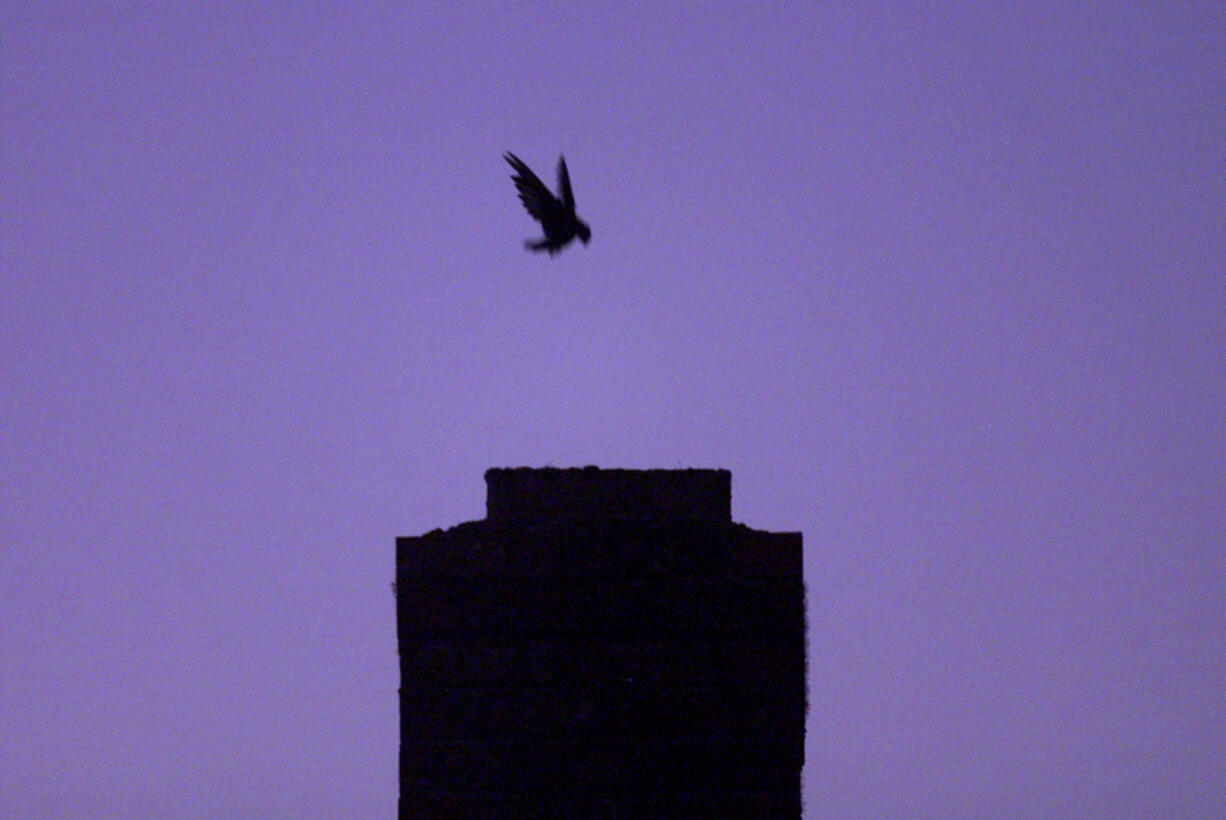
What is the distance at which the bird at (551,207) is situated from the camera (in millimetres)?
22922

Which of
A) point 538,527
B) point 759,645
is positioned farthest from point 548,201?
point 759,645

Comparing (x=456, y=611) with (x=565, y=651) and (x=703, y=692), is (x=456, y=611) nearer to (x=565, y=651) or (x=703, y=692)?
(x=565, y=651)

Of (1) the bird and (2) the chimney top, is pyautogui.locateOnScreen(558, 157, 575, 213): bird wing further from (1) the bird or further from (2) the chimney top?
(2) the chimney top

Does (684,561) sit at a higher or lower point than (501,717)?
higher

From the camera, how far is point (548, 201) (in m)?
23.1

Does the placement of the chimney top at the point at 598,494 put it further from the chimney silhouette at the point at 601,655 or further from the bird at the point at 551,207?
the bird at the point at 551,207

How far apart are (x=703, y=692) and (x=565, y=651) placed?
152 centimetres

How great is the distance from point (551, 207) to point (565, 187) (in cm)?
27

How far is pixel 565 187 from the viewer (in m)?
23.1

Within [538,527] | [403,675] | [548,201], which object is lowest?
[403,675]

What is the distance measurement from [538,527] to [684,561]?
1591mm

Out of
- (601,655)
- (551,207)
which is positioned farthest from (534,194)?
(601,655)

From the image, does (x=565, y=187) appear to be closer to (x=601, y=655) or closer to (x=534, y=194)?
(x=534, y=194)

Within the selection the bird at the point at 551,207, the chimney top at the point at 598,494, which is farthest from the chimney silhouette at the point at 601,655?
the bird at the point at 551,207
